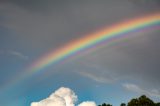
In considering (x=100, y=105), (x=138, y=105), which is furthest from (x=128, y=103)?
(x=100, y=105)

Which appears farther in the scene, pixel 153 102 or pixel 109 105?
pixel 109 105

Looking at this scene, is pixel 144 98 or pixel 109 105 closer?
pixel 144 98

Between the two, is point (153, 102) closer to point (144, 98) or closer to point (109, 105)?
Result: point (144, 98)

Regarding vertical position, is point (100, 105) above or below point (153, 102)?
above

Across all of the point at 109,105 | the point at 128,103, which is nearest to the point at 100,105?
the point at 109,105

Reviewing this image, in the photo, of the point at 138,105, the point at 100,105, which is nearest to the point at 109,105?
the point at 100,105

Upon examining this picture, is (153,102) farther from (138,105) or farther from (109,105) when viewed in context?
(109,105)

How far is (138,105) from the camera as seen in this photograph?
80688 millimetres

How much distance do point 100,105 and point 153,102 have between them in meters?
15.8

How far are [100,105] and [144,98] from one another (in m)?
14.6

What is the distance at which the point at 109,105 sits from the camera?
8875 centimetres

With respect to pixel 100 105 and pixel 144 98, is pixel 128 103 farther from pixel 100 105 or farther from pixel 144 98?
pixel 100 105

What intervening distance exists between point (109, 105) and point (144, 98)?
39.2 ft

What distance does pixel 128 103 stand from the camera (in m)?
82.8
